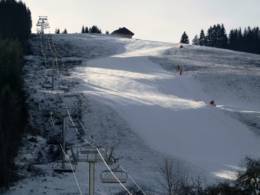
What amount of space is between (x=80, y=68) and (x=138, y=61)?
12.3m

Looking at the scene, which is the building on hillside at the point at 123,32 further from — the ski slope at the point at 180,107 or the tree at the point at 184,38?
the ski slope at the point at 180,107

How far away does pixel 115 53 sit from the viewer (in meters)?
99.4

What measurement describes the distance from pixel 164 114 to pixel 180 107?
276cm

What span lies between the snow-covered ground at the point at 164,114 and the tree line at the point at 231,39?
4673cm

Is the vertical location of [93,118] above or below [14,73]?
below

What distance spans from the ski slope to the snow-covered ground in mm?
69

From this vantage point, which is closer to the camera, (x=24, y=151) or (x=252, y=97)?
(x=24, y=151)

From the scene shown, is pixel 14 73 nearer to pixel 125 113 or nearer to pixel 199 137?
pixel 125 113

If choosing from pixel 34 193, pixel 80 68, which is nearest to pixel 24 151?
pixel 34 193

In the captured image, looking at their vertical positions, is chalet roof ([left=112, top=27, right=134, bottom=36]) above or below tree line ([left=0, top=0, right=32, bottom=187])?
above

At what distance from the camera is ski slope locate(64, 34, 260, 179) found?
142 ft

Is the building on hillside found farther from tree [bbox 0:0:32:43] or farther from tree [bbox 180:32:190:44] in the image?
tree [bbox 0:0:32:43]

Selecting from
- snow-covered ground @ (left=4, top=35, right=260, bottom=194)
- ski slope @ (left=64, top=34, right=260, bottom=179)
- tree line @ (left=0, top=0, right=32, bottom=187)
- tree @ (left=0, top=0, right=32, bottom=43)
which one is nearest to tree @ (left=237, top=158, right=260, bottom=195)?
snow-covered ground @ (left=4, top=35, right=260, bottom=194)

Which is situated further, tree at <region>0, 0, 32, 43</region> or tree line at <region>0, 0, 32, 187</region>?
tree at <region>0, 0, 32, 43</region>
